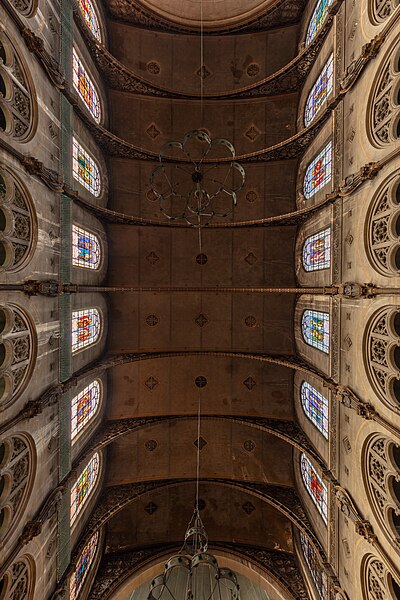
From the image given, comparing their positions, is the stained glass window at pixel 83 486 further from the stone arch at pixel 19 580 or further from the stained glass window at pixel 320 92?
the stained glass window at pixel 320 92

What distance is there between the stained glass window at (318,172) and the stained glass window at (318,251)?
2.05 meters

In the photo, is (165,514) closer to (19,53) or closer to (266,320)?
(266,320)

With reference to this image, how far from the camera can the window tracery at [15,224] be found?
818 centimetres

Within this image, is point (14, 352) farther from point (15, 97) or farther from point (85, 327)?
point (15, 97)

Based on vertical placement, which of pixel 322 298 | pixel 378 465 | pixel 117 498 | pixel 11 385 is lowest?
pixel 117 498

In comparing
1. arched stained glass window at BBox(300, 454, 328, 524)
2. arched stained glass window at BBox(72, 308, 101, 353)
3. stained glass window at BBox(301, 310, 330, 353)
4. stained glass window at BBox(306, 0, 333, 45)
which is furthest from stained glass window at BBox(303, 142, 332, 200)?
arched stained glass window at BBox(300, 454, 328, 524)

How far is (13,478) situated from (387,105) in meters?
14.9

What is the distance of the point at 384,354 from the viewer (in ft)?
28.8

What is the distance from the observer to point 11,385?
855cm

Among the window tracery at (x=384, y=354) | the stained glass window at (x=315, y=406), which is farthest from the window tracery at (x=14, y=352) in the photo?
the stained glass window at (x=315, y=406)

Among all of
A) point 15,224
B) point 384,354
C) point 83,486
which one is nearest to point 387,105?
point 384,354

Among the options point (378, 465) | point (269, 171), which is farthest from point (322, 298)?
point (269, 171)

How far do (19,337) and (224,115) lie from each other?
49.2 ft

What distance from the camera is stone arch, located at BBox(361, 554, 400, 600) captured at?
28.8 ft
